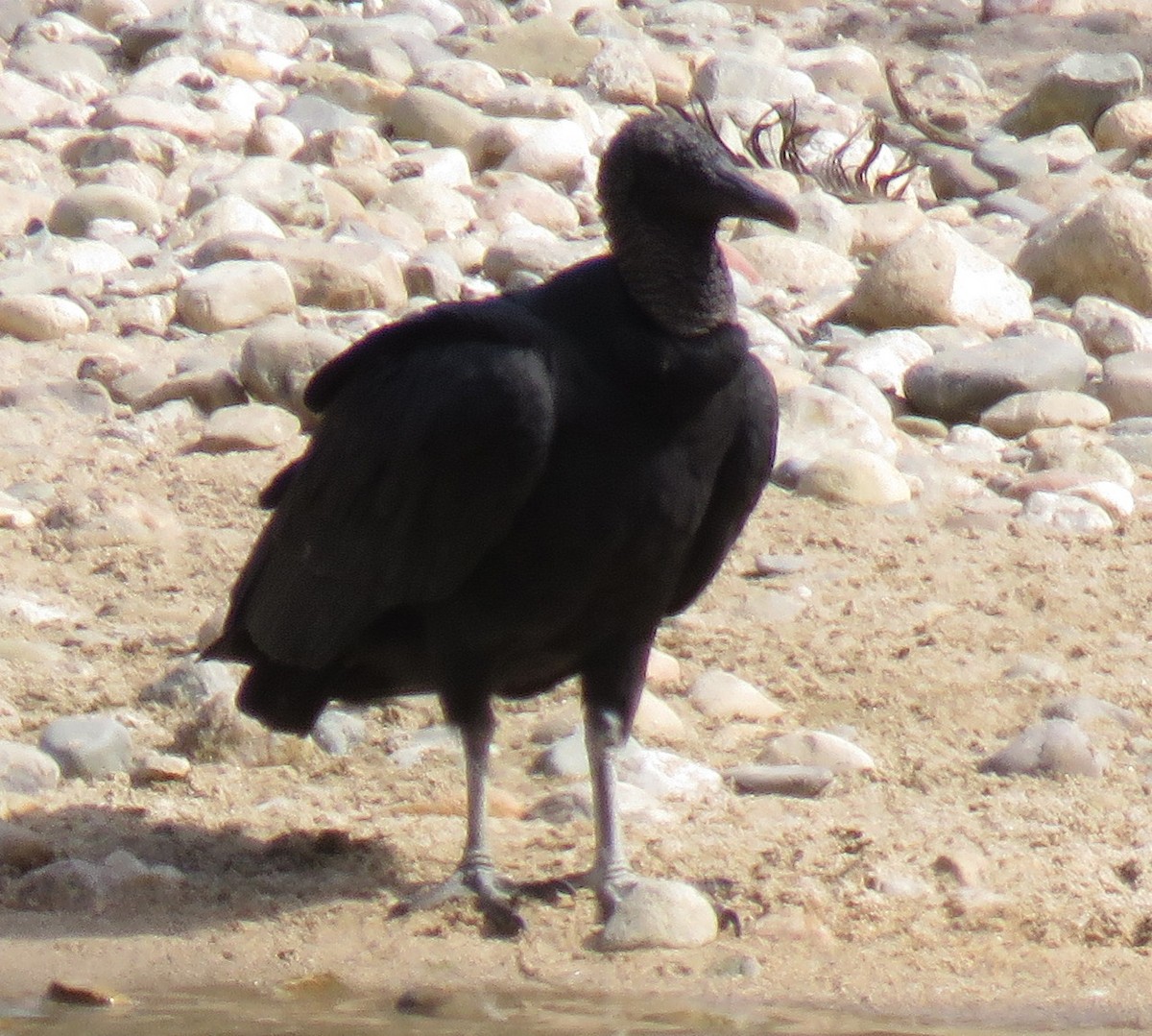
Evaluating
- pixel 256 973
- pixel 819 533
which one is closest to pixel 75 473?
pixel 819 533

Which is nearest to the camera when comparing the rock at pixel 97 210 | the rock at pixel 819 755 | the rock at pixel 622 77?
the rock at pixel 819 755

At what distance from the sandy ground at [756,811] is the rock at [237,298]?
2.87 ft

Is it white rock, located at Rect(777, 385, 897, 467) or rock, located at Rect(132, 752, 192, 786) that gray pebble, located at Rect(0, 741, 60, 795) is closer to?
rock, located at Rect(132, 752, 192, 786)

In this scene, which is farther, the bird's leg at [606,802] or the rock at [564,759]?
the rock at [564,759]

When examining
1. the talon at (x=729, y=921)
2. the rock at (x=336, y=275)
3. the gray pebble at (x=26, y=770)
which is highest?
the talon at (x=729, y=921)

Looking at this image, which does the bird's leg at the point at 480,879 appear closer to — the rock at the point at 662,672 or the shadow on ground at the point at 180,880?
the shadow on ground at the point at 180,880

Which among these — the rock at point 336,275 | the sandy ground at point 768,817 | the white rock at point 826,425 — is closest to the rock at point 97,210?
the rock at point 336,275

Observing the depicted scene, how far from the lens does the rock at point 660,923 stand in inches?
142

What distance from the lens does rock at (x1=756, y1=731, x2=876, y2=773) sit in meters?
4.33

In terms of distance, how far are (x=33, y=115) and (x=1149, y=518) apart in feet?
14.8

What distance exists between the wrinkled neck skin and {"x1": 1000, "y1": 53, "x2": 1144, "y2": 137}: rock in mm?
5619

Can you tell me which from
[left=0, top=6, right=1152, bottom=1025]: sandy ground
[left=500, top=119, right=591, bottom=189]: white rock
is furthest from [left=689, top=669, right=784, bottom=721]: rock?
[left=500, top=119, right=591, bottom=189]: white rock

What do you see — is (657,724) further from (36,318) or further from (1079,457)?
(36,318)

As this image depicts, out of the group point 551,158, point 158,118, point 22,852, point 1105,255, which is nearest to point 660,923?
point 22,852
